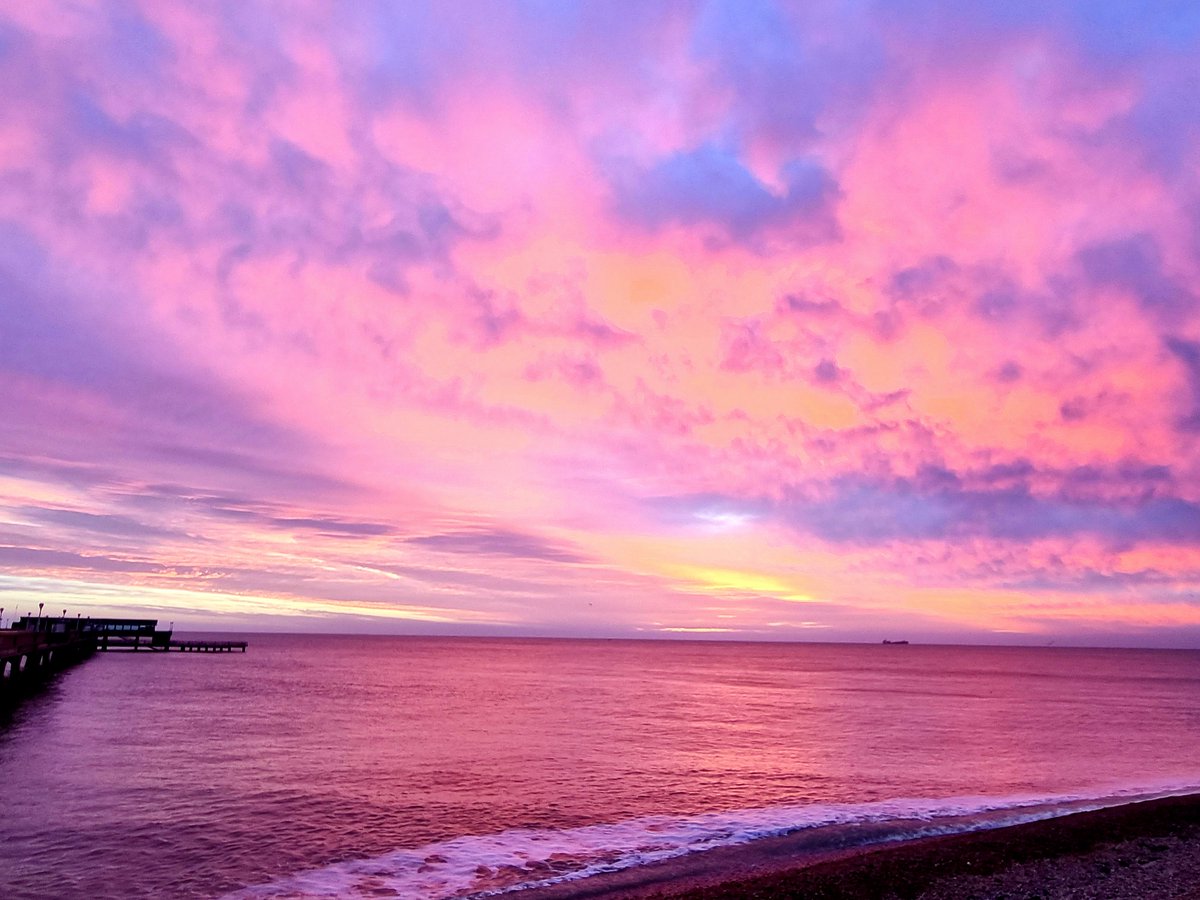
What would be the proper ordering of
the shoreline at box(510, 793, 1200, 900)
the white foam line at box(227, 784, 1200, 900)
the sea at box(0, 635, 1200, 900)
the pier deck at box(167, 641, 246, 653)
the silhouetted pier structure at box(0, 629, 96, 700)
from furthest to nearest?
the pier deck at box(167, 641, 246, 653) → the silhouetted pier structure at box(0, 629, 96, 700) → the sea at box(0, 635, 1200, 900) → the white foam line at box(227, 784, 1200, 900) → the shoreline at box(510, 793, 1200, 900)

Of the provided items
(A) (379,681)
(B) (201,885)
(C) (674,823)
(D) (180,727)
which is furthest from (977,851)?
(A) (379,681)

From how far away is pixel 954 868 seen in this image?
16516 mm

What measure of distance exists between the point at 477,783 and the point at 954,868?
58.2 feet

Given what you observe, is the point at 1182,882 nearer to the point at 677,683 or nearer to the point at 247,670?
the point at 677,683

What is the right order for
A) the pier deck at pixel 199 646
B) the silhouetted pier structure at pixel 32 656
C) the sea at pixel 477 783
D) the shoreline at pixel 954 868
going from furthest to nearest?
the pier deck at pixel 199 646, the silhouetted pier structure at pixel 32 656, the sea at pixel 477 783, the shoreline at pixel 954 868

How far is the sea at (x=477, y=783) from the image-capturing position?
19.1m

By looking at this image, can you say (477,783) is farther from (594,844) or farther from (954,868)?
(954,868)

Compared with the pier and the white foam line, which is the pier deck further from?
the white foam line

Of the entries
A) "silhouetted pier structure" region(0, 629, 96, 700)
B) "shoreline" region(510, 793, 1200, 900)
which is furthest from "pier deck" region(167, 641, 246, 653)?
"shoreline" region(510, 793, 1200, 900)

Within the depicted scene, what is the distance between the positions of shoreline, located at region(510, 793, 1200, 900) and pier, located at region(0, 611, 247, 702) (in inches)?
1771

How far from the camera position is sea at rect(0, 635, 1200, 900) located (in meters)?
19.1

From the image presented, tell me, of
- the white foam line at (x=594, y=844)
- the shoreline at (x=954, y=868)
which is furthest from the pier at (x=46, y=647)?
the shoreline at (x=954, y=868)

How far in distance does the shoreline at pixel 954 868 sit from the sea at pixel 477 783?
1223mm

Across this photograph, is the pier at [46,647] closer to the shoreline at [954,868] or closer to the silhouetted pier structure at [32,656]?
the silhouetted pier structure at [32,656]
